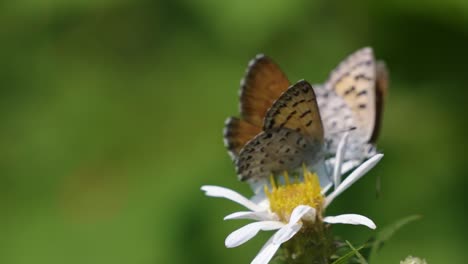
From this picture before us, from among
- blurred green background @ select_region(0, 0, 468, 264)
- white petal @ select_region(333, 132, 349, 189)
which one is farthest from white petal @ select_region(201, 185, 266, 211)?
blurred green background @ select_region(0, 0, 468, 264)

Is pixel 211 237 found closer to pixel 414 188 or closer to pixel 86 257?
pixel 86 257

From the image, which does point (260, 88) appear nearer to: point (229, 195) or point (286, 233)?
point (229, 195)

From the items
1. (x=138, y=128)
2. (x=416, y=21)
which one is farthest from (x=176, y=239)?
(x=416, y=21)

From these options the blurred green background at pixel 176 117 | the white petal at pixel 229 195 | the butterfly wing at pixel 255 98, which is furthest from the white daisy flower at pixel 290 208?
the blurred green background at pixel 176 117

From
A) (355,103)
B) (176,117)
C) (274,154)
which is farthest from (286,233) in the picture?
(176,117)

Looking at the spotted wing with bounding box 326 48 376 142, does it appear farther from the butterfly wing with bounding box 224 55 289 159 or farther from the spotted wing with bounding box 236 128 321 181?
the butterfly wing with bounding box 224 55 289 159
